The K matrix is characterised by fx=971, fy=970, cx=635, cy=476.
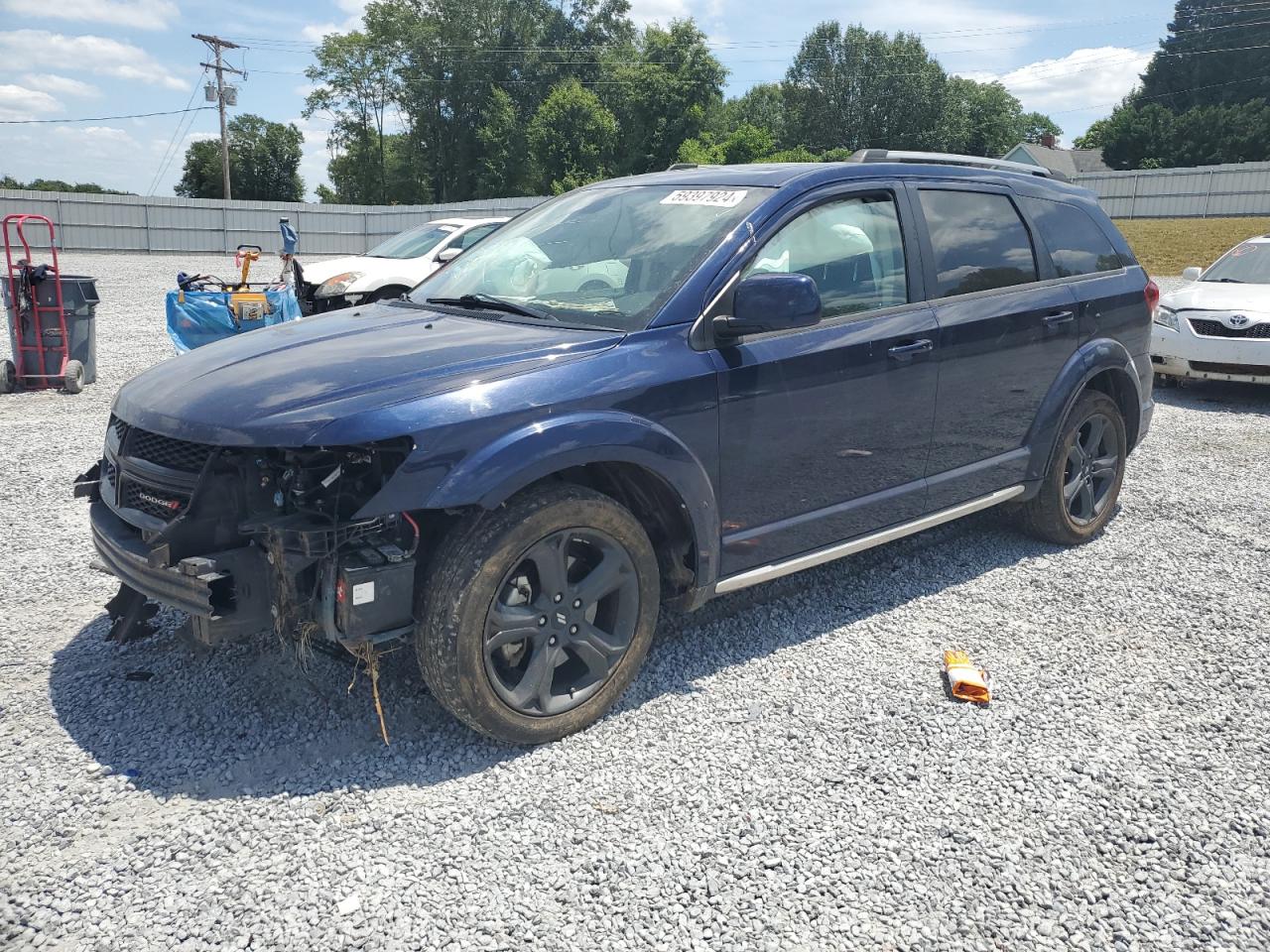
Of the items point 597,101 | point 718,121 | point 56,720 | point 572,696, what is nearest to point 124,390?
point 56,720

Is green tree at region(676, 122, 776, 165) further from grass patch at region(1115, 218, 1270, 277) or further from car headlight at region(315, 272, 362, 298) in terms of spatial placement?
car headlight at region(315, 272, 362, 298)

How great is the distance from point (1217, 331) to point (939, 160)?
20.9ft

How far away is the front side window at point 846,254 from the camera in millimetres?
3785

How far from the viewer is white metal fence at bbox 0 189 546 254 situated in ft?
105

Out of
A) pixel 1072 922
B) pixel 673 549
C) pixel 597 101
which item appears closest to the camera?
pixel 1072 922

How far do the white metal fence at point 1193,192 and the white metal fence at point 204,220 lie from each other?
22.8 metres

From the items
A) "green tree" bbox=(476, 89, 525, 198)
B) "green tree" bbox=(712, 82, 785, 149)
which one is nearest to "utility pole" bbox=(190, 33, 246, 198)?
"green tree" bbox=(476, 89, 525, 198)

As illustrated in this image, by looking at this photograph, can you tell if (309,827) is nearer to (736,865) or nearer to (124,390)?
(736,865)

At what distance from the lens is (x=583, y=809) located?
2.91 meters

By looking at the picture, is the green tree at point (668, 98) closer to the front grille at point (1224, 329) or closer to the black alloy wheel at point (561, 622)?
the front grille at point (1224, 329)

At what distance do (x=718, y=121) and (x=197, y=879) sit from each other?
6307cm

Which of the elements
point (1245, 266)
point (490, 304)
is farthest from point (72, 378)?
point (1245, 266)

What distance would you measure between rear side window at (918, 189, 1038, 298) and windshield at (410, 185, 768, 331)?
1.02 metres

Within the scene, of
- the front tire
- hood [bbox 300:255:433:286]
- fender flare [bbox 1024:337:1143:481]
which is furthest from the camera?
hood [bbox 300:255:433:286]
